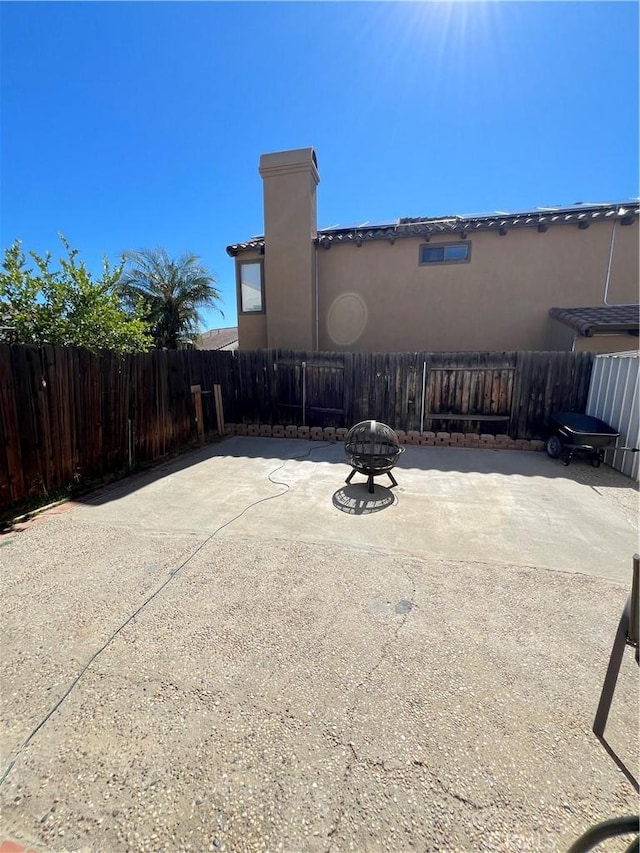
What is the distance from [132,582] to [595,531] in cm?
466

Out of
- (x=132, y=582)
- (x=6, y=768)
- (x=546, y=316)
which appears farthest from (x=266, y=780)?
(x=546, y=316)

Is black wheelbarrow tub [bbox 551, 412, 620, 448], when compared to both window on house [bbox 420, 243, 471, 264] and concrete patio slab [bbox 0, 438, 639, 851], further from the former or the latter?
window on house [bbox 420, 243, 471, 264]

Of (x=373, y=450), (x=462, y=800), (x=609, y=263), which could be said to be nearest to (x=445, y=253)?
(x=609, y=263)

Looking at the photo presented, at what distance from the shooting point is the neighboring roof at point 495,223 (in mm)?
8867

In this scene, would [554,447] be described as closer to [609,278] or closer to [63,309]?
[609,278]

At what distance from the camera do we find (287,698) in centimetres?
192

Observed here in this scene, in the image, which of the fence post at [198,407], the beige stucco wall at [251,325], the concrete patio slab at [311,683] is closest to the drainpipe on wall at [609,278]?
the concrete patio slab at [311,683]

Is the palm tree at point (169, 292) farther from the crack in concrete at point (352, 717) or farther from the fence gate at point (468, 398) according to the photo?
the crack in concrete at point (352, 717)

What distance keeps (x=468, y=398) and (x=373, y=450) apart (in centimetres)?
381

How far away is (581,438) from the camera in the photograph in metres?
5.86

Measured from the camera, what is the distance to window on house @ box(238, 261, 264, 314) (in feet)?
36.1

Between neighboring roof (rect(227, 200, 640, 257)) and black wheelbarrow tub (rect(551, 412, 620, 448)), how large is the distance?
5.84 metres

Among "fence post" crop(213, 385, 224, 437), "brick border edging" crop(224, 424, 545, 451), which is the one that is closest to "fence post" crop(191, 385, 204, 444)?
"fence post" crop(213, 385, 224, 437)

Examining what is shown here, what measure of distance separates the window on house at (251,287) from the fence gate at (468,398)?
605 cm
